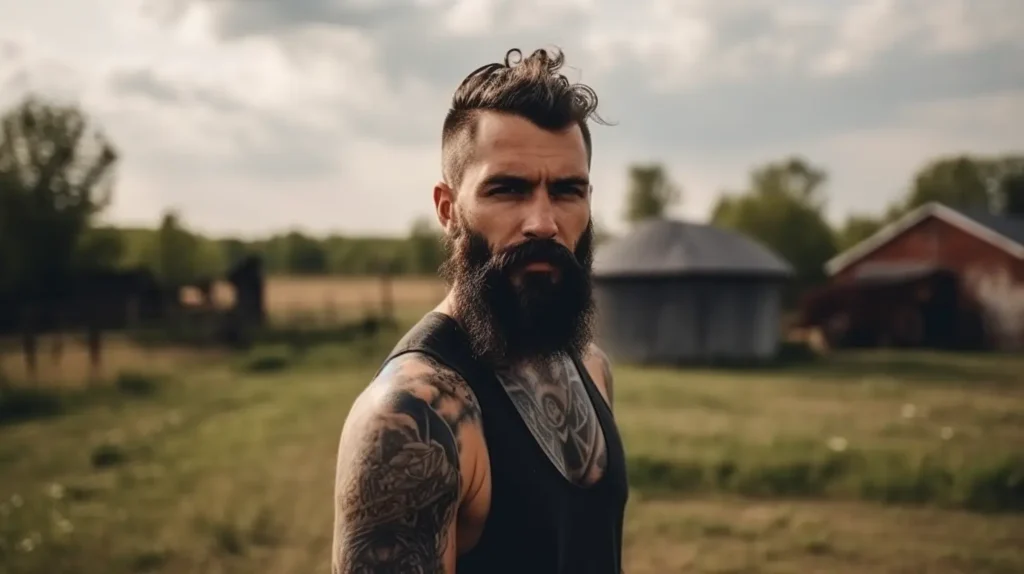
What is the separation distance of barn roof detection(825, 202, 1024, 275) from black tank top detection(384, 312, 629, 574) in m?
34.1

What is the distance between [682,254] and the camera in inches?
974

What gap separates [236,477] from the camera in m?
10.1

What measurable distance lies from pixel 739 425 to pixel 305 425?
6949mm

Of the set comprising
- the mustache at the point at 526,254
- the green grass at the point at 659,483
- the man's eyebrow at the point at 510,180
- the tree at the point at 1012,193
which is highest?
the tree at the point at 1012,193

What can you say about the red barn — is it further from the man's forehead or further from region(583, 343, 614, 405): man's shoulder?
the man's forehead

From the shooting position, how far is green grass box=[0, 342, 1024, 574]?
739cm

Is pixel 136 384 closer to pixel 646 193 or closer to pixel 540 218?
pixel 540 218

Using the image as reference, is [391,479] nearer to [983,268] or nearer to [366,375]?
[366,375]

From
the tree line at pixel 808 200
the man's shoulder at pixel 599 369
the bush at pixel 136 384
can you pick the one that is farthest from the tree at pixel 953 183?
the man's shoulder at pixel 599 369

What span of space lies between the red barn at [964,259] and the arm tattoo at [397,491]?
31349 millimetres

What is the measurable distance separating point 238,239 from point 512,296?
63.0m

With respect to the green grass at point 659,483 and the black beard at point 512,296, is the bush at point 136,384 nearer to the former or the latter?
the green grass at point 659,483

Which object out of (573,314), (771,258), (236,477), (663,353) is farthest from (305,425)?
(771,258)

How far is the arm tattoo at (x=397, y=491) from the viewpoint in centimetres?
183
